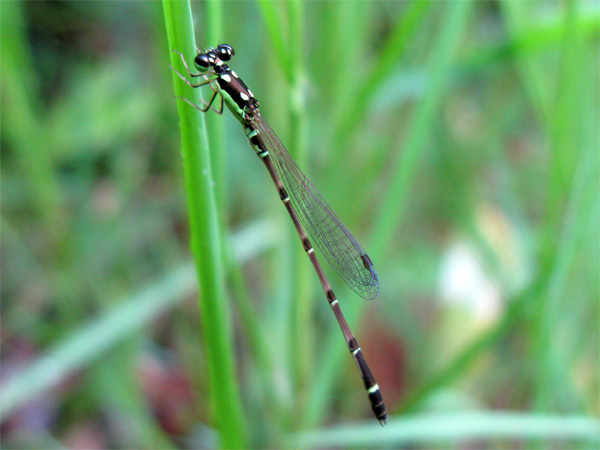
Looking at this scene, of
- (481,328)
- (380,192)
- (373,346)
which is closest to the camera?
(481,328)

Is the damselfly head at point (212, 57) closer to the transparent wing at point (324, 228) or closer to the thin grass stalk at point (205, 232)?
the transparent wing at point (324, 228)

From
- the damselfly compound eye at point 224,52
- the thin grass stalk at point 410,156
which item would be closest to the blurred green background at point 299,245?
the thin grass stalk at point 410,156

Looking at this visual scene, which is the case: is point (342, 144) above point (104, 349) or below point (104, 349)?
above

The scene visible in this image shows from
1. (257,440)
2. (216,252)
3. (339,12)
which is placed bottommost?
(257,440)

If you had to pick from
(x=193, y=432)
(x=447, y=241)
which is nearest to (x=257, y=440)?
(x=193, y=432)

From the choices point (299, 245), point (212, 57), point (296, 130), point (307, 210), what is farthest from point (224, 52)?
point (299, 245)

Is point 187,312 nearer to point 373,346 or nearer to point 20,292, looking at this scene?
point 20,292
